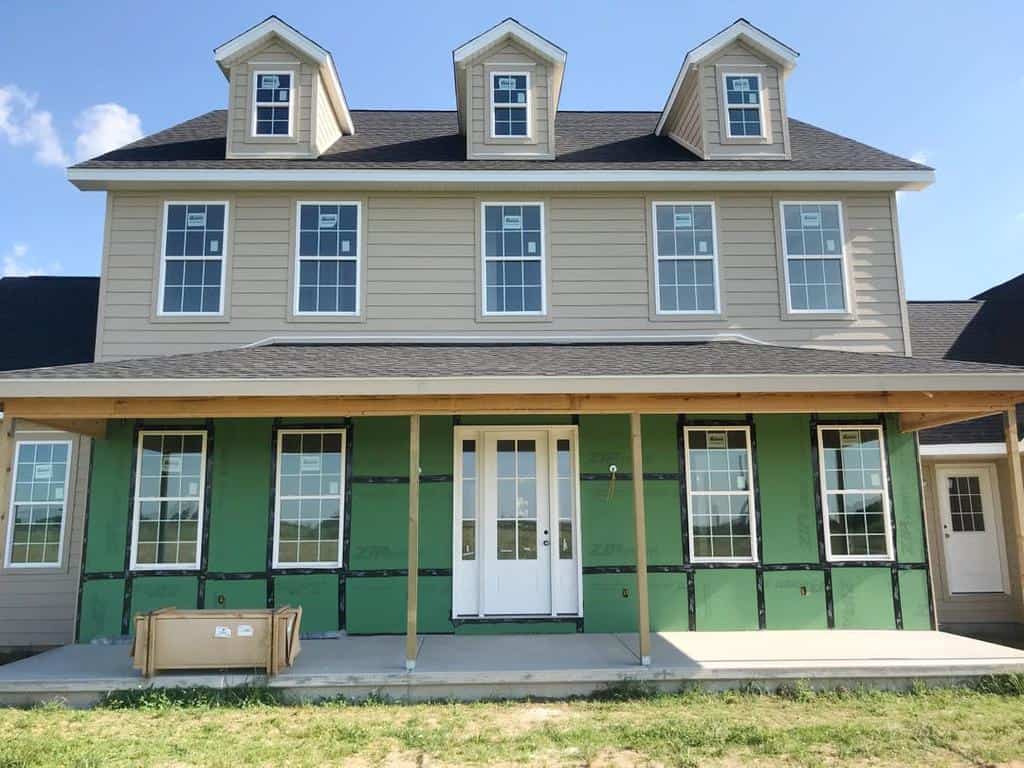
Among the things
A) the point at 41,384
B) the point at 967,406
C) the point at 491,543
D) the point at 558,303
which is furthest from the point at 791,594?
the point at 41,384

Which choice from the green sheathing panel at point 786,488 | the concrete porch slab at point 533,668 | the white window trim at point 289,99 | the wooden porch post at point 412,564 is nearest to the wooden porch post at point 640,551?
the concrete porch slab at point 533,668

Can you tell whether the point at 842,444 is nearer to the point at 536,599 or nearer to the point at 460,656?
the point at 536,599

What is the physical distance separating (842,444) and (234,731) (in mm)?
6953

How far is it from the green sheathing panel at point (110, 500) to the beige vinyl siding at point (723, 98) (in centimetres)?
798

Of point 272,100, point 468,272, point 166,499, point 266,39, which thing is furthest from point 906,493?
point 266,39

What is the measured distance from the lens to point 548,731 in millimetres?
5551

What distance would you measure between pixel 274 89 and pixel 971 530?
10.9 metres

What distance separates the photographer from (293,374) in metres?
7.09

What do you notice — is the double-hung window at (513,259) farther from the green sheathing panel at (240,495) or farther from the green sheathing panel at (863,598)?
the green sheathing panel at (863,598)

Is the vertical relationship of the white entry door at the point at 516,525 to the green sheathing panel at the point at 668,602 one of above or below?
above

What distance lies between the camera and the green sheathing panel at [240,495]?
8438 millimetres

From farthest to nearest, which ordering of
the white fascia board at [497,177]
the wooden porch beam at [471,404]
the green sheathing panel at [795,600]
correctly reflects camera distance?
the white fascia board at [497,177] < the green sheathing panel at [795,600] < the wooden porch beam at [471,404]

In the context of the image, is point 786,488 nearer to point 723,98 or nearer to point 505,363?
point 505,363

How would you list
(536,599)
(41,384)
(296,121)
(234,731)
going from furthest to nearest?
(296,121) < (536,599) < (41,384) < (234,731)
